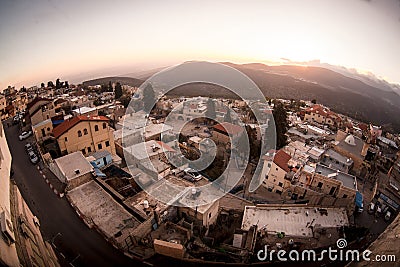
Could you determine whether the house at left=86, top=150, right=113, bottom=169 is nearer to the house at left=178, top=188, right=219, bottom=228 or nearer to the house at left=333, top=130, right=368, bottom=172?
the house at left=178, top=188, right=219, bottom=228

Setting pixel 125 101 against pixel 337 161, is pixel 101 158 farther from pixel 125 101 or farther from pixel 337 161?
pixel 337 161

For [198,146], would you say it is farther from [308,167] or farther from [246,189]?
[308,167]

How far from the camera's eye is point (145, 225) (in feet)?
29.1

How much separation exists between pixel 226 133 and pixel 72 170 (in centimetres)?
1374

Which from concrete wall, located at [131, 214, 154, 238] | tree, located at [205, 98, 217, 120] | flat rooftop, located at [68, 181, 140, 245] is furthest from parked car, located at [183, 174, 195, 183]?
tree, located at [205, 98, 217, 120]

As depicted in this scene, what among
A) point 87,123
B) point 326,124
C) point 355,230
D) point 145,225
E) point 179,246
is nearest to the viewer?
point 179,246

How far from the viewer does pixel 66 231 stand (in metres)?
8.73

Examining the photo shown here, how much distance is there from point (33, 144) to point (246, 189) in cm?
1546

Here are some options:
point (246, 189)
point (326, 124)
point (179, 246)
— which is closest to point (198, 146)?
point (246, 189)

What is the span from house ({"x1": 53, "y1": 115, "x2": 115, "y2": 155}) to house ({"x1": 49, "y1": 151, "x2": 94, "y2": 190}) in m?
1.61

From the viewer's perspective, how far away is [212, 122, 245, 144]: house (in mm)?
20828

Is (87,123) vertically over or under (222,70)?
under

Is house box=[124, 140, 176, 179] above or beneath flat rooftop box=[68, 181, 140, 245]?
above

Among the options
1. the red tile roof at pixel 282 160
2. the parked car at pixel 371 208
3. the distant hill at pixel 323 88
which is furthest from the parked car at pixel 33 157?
the distant hill at pixel 323 88
